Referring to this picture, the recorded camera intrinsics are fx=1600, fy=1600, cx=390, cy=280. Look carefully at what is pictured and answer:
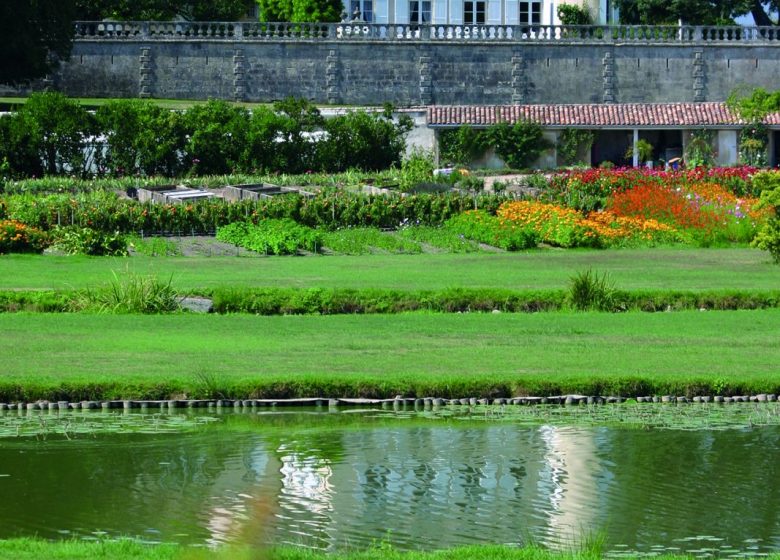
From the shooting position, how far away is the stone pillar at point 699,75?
68125 mm

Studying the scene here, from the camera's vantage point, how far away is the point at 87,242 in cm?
3158

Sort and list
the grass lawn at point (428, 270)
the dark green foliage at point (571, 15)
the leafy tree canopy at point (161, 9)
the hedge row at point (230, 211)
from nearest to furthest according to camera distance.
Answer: the grass lawn at point (428, 270) → the hedge row at point (230, 211) → the leafy tree canopy at point (161, 9) → the dark green foliage at point (571, 15)

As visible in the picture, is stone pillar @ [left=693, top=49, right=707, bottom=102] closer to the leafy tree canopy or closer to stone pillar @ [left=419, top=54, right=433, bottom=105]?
stone pillar @ [left=419, top=54, right=433, bottom=105]

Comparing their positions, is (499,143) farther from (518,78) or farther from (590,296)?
(590,296)

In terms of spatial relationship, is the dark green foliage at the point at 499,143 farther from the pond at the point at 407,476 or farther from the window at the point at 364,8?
the pond at the point at 407,476

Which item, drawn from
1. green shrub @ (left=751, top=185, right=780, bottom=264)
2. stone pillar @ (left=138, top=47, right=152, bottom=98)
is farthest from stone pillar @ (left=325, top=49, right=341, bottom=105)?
green shrub @ (left=751, top=185, right=780, bottom=264)

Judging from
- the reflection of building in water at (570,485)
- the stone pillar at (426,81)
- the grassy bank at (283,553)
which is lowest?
the reflection of building in water at (570,485)

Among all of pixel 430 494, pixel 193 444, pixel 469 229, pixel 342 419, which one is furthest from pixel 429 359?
pixel 469 229

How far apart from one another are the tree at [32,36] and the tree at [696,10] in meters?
26.8

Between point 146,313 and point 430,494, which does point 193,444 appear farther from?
point 146,313

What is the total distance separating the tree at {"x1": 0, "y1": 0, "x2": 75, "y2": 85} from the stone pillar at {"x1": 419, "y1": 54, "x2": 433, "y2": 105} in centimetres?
1470

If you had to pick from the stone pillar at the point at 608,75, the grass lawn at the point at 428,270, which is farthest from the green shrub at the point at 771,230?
the stone pillar at the point at 608,75

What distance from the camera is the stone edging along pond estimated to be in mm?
16375

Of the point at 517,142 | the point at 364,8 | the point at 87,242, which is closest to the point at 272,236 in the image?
the point at 87,242
